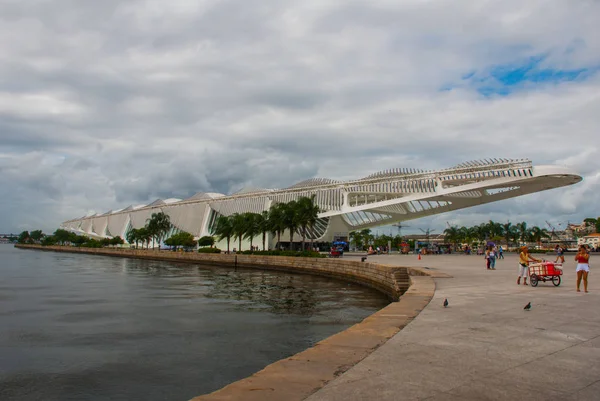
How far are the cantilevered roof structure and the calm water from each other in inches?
1376

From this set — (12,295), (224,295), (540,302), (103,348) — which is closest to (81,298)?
(12,295)

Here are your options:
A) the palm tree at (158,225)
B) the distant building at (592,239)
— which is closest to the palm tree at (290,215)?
the palm tree at (158,225)

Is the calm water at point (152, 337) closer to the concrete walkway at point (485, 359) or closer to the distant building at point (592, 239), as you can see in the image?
the concrete walkway at point (485, 359)

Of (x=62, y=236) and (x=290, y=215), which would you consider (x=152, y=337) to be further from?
(x=62, y=236)

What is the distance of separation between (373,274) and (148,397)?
650 inches

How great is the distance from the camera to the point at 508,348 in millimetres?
5691

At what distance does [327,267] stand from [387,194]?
1182 inches

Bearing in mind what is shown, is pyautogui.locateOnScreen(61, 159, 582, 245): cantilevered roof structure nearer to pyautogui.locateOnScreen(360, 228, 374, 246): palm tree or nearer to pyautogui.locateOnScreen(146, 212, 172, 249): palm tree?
pyautogui.locateOnScreen(146, 212, 172, 249): palm tree

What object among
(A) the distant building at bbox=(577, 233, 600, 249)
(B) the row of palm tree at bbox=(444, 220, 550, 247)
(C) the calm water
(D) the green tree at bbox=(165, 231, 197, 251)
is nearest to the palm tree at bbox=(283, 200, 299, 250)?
(C) the calm water

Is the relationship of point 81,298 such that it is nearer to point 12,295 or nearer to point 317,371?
point 12,295

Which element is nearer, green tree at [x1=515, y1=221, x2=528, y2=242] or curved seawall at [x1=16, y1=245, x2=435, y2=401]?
curved seawall at [x1=16, y1=245, x2=435, y2=401]

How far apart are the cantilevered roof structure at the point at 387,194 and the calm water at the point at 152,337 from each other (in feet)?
115

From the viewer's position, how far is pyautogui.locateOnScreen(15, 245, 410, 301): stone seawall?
695 inches

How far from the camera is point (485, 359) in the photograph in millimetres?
5172
